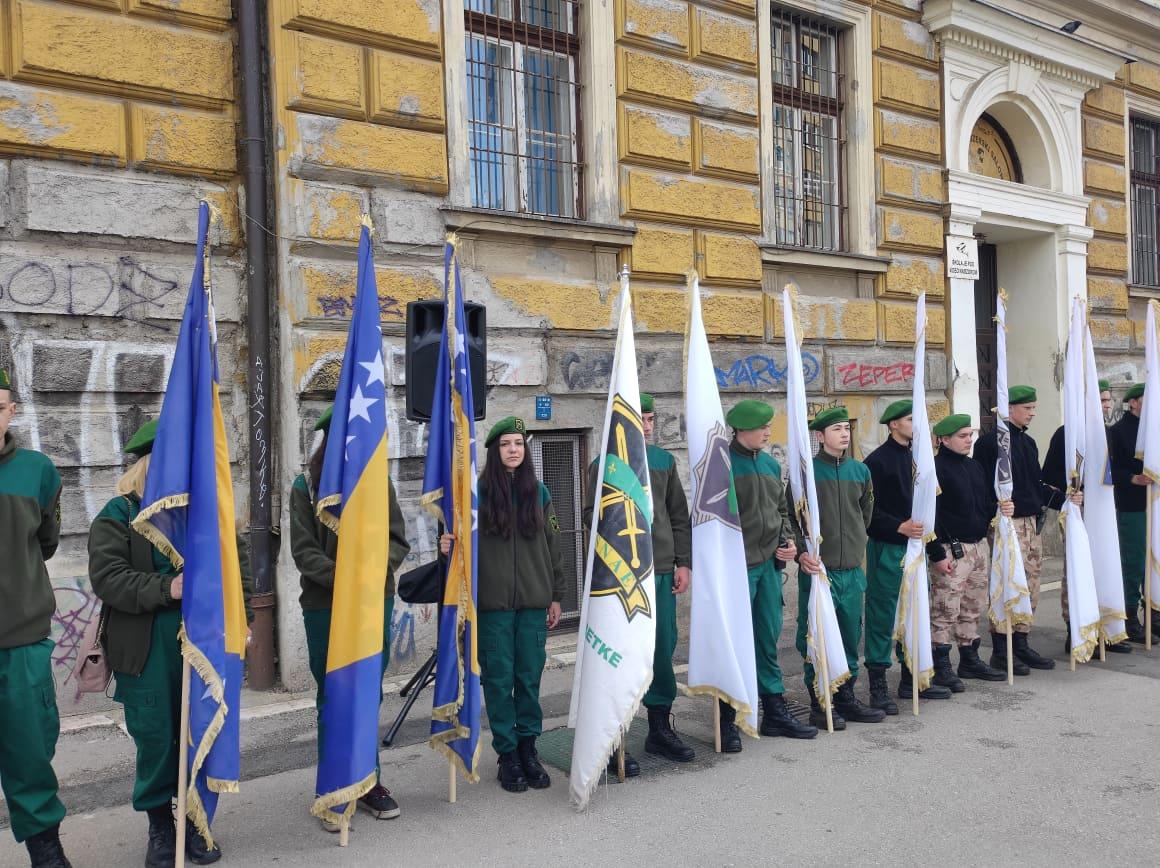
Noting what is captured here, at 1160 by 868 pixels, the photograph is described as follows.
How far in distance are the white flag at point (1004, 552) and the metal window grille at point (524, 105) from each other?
352cm

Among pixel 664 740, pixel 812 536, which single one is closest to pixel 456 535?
pixel 664 740

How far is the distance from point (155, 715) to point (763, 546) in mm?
3143

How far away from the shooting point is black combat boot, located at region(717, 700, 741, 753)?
547 cm

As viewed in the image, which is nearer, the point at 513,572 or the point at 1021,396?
the point at 513,572

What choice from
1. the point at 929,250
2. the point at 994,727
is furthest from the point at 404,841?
the point at 929,250

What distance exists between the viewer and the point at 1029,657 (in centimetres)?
726

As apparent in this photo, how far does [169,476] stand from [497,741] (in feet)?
6.55

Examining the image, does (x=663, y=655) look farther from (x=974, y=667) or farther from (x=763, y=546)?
(x=974, y=667)

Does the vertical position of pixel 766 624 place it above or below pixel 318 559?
below

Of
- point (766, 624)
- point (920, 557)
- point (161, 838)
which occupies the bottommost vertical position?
point (161, 838)

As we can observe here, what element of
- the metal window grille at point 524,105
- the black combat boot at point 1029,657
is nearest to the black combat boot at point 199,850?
the metal window grille at point 524,105

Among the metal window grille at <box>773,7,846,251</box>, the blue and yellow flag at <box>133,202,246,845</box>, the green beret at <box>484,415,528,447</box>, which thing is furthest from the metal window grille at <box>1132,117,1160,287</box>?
the blue and yellow flag at <box>133,202,246,845</box>

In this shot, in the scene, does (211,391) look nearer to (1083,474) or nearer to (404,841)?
(404,841)

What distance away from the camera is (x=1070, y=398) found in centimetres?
750
